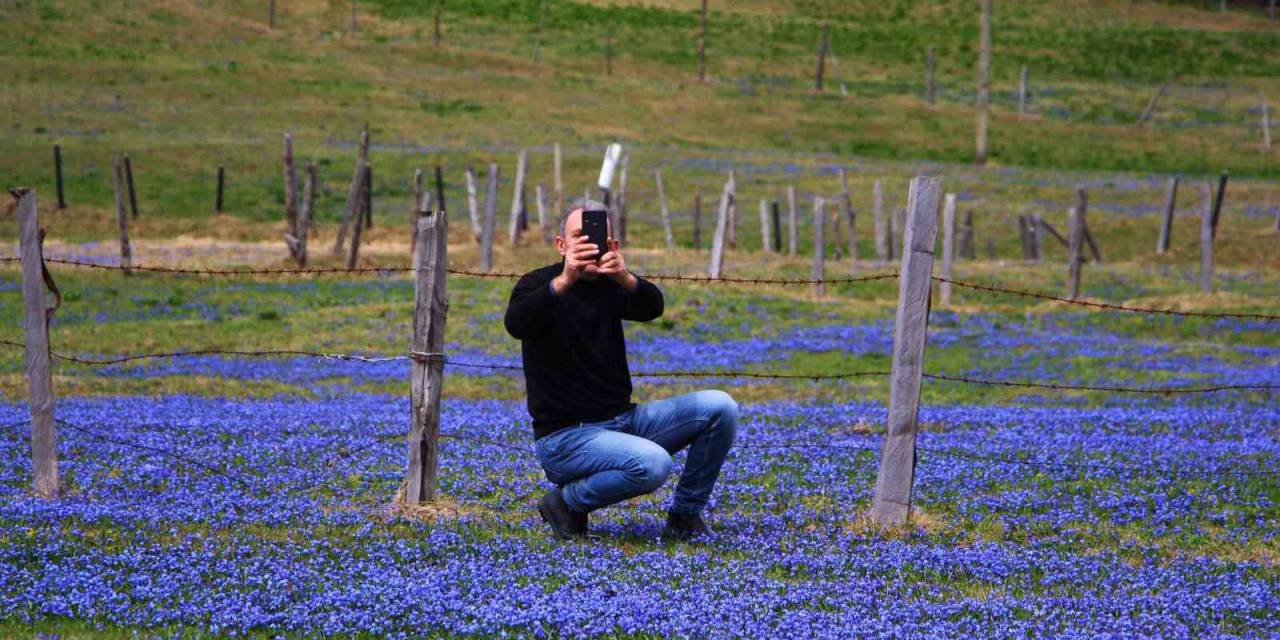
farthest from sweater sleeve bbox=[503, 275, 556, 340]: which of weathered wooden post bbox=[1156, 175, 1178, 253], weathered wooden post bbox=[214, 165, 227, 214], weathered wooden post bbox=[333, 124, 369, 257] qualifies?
weathered wooden post bbox=[214, 165, 227, 214]

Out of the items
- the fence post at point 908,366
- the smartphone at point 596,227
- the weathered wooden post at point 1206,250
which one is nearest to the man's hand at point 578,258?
the smartphone at point 596,227

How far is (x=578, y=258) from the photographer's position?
352 inches

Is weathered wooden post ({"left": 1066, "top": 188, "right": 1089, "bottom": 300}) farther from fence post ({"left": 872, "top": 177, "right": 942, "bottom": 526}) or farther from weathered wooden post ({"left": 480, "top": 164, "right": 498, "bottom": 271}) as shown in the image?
fence post ({"left": 872, "top": 177, "right": 942, "bottom": 526})

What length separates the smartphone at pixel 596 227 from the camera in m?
8.94

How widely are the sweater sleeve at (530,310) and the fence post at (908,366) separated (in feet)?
8.36

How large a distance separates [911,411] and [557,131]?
53.4m

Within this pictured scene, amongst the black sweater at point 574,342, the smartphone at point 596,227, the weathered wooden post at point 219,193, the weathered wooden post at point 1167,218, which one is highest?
the smartphone at point 596,227

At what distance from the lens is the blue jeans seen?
9.24 meters

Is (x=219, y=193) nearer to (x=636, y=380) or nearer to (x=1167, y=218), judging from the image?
(x=636, y=380)

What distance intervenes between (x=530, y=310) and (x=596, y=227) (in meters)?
0.65

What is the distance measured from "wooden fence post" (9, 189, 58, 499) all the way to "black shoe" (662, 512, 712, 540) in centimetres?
460

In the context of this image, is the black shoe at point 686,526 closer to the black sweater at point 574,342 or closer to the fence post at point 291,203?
the black sweater at point 574,342

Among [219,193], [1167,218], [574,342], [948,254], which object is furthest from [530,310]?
[219,193]

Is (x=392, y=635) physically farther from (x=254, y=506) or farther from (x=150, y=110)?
(x=150, y=110)
